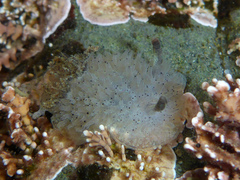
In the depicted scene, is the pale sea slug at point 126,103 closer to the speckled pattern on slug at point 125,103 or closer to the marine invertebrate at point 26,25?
the speckled pattern on slug at point 125,103

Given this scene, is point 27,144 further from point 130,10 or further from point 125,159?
point 130,10

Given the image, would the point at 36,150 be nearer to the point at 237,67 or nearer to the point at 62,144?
the point at 62,144

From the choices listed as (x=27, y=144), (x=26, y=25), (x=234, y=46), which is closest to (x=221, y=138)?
(x=234, y=46)

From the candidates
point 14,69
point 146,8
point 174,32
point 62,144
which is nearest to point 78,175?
point 62,144

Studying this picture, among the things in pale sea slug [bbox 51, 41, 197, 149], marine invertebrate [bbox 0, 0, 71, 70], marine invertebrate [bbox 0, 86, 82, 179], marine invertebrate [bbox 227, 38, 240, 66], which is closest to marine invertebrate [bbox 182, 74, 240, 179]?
pale sea slug [bbox 51, 41, 197, 149]

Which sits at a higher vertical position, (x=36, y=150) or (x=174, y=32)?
(x=174, y=32)

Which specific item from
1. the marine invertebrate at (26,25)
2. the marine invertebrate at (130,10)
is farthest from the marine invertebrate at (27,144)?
the marine invertebrate at (130,10)

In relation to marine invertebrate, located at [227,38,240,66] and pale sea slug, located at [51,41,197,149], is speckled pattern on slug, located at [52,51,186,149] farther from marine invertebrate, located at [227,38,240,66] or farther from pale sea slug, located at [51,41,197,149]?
marine invertebrate, located at [227,38,240,66]
